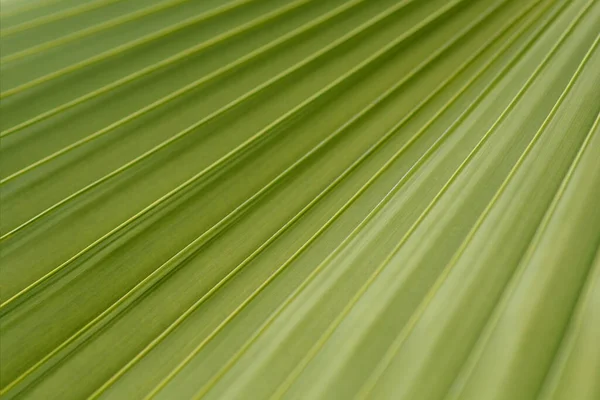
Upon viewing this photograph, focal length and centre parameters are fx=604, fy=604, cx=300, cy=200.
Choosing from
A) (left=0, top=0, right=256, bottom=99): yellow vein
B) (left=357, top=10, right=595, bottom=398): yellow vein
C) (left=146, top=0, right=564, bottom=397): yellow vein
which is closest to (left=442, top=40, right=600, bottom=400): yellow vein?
(left=357, top=10, right=595, bottom=398): yellow vein

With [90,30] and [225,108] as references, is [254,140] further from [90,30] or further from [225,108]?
[90,30]

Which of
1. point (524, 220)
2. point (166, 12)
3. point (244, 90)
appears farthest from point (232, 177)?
point (524, 220)

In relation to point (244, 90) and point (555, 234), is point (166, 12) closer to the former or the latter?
point (244, 90)

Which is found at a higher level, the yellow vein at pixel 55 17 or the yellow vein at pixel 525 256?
the yellow vein at pixel 525 256

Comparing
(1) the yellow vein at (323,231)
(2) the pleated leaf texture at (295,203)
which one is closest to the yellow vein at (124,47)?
(2) the pleated leaf texture at (295,203)

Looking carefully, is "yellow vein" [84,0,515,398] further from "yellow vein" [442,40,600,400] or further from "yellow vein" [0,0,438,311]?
"yellow vein" [442,40,600,400]

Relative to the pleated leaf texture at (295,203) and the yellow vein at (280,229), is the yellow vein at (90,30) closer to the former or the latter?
the pleated leaf texture at (295,203)

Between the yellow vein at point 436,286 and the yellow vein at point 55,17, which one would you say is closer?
the yellow vein at point 436,286

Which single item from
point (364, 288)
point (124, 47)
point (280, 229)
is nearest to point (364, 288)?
point (364, 288)
